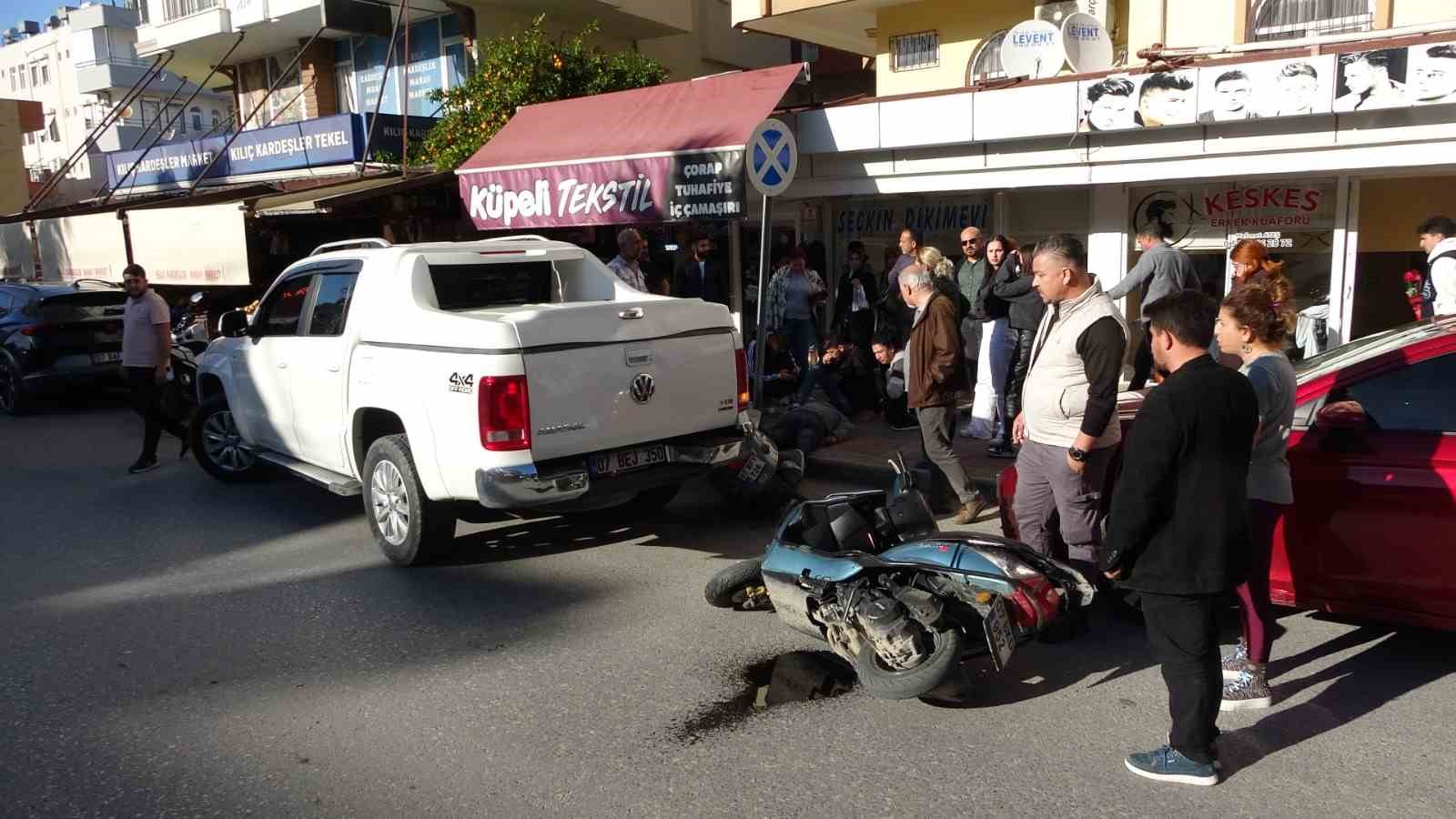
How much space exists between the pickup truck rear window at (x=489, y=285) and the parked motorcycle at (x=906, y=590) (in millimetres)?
3343

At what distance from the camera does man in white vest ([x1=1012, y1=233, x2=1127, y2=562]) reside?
448 cm

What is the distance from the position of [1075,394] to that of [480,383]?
2.88m

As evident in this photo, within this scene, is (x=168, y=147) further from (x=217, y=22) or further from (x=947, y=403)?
(x=947, y=403)

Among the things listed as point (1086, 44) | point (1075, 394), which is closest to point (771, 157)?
point (1086, 44)

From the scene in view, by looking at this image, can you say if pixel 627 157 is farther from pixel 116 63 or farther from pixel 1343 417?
pixel 116 63

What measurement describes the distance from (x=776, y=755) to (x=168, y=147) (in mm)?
22461

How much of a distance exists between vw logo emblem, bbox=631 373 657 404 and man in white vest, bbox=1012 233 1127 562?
2148 mm

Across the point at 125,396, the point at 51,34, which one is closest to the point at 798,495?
the point at 125,396

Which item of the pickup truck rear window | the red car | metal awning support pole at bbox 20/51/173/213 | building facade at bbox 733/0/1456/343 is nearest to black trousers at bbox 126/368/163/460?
the pickup truck rear window

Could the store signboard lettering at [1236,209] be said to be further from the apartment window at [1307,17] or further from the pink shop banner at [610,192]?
the pink shop banner at [610,192]

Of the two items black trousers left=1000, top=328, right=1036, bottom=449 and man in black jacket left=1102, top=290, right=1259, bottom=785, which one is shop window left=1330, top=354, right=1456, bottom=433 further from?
black trousers left=1000, top=328, right=1036, bottom=449

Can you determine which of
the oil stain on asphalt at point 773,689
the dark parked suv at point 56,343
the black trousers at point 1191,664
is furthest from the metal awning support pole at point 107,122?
the black trousers at point 1191,664

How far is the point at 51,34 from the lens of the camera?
2328 inches

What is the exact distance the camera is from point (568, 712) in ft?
14.1
